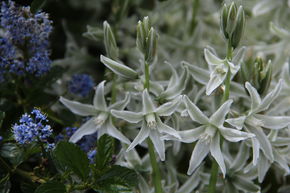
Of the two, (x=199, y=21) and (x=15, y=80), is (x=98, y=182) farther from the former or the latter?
(x=199, y=21)

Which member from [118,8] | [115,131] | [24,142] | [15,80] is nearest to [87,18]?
[118,8]

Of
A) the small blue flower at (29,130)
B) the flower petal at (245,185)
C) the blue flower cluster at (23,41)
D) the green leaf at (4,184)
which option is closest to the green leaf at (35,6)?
the blue flower cluster at (23,41)

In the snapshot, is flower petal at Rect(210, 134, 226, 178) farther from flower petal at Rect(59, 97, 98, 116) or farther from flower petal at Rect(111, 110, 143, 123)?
flower petal at Rect(59, 97, 98, 116)

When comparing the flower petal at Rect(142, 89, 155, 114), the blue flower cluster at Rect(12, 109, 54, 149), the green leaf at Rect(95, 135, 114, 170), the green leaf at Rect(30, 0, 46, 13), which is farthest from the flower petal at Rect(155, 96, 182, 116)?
the green leaf at Rect(30, 0, 46, 13)

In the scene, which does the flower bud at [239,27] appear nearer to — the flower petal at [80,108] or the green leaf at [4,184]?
the flower petal at [80,108]

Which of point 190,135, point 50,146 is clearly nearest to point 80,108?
point 50,146

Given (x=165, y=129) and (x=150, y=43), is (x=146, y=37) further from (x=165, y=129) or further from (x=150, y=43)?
(x=165, y=129)
